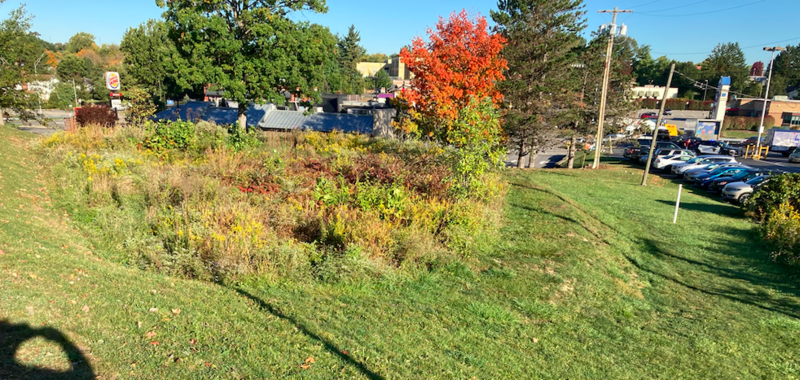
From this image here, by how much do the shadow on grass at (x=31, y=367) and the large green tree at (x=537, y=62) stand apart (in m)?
21.5

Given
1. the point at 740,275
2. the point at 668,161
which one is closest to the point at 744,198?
the point at 740,275

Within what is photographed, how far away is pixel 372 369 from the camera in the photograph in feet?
14.8

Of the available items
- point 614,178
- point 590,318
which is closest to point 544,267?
point 590,318

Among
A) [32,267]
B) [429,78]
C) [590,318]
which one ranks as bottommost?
[590,318]

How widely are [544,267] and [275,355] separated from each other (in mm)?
5727

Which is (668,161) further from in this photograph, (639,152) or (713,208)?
(713,208)

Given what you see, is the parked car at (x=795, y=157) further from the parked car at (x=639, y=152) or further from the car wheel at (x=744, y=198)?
the car wheel at (x=744, y=198)

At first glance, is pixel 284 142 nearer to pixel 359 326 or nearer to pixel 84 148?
pixel 84 148

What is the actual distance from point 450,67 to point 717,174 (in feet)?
54.8

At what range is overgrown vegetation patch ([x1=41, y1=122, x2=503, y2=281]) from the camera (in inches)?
285

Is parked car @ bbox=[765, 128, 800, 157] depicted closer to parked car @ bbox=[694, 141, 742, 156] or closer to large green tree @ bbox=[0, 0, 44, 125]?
parked car @ bbox=[694, 141, 742, 156]

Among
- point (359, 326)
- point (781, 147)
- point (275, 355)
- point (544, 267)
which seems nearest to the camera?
point (275, 355)

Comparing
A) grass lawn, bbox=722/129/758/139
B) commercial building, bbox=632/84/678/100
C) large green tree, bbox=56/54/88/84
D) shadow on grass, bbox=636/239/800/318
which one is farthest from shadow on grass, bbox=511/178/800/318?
commercial building, bbox=632/84/678/100

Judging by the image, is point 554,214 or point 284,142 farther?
point 284,142
